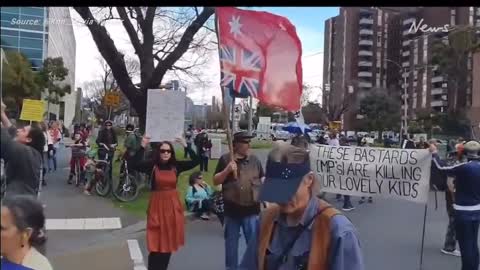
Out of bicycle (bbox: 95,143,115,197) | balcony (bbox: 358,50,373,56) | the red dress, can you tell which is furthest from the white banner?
bicycle (bbox: 95,143,115,197)

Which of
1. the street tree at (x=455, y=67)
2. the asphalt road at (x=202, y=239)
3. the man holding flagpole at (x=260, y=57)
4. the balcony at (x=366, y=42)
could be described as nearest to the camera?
the man holding flagpole at (x=260, y=57)

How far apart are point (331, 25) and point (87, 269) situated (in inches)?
192

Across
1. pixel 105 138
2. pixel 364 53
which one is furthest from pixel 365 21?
pixel 105 138

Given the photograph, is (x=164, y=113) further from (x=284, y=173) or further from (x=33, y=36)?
(x=284, y=173)

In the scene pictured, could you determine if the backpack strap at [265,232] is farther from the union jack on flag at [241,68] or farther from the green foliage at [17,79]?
the green foliage at [17,79]

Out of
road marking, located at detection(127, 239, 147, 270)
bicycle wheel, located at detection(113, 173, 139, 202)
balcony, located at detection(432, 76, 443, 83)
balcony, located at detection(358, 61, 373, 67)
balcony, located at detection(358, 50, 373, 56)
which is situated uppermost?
balcony, located at detection(432, 76, 443, 83)

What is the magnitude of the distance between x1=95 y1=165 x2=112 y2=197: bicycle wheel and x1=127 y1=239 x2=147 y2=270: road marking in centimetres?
363

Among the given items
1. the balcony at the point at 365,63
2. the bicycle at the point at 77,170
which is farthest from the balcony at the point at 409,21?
the bicycle at the point at 77,170

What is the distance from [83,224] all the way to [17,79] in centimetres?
751

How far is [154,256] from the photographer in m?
6.24

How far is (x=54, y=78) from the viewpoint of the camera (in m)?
5.02

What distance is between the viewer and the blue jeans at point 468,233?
682 centimetres

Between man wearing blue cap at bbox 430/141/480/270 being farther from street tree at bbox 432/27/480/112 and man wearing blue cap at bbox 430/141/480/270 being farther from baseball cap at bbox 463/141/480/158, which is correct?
street tree at bbox 432/27/480/112

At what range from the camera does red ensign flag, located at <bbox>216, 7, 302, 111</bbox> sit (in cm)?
377
